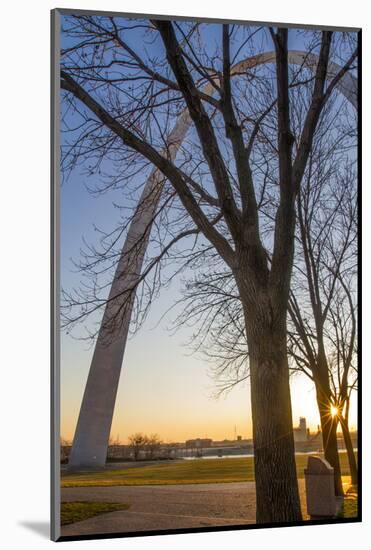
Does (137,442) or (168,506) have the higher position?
(137,442)

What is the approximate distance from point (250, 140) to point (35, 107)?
4.95 ft

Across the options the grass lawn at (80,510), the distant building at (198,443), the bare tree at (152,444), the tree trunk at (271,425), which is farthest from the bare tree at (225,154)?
the grass lawn at (80,510)

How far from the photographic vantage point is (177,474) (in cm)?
850

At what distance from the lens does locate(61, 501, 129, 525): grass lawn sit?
26.9ft

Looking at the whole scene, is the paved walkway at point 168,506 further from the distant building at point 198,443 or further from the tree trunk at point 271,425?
the distant building at point 198,443

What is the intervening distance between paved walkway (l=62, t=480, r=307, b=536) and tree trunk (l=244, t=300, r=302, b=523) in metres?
0.14

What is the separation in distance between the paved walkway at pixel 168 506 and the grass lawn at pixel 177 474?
0.03 meters

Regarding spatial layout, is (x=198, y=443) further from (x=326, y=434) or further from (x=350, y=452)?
(x=350, y=452)

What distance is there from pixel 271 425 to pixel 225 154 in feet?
6.17

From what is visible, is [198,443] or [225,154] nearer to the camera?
[198,443]

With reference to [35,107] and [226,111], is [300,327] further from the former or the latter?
[35,107]

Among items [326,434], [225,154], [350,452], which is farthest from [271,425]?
[225,154]

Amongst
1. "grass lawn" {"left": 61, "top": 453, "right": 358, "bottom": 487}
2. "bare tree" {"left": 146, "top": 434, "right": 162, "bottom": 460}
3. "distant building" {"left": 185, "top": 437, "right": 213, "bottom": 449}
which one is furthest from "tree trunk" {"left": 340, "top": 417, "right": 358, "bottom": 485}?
"bare tree" {"left": 146, "top": 434, "right": 162, "bottom": 460}

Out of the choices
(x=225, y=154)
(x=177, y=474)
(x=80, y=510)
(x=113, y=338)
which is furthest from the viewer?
(x=225, y=154)
